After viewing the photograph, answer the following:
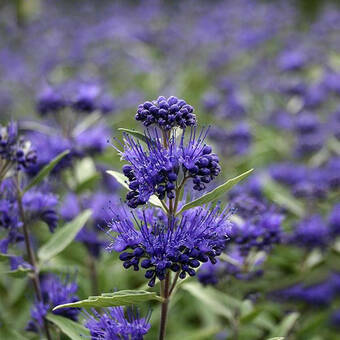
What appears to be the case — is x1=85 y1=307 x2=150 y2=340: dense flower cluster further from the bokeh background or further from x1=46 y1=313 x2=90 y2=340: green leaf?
the bokeh background

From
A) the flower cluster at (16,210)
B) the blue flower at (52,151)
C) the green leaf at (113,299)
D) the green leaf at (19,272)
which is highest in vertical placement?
the blue flower at (52,151)

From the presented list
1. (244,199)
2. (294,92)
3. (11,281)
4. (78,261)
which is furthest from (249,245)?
(294,92)

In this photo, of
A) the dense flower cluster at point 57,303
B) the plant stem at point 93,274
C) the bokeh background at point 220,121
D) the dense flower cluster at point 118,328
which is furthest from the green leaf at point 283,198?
the dense flower cluster at point 118,328

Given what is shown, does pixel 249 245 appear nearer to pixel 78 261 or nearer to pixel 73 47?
pixel 78 261

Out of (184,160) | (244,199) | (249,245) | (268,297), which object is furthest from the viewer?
(268,297)

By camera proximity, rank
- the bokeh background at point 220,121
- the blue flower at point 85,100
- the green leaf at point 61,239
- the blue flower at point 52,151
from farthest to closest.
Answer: the blue flower at point 85,100, the bokeh background at point 220,121, the blue flower at point 52,151, the green leaf at point 61,239

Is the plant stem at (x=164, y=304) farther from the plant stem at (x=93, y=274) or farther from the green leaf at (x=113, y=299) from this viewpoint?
the plant stem at (x=93, y=274)
